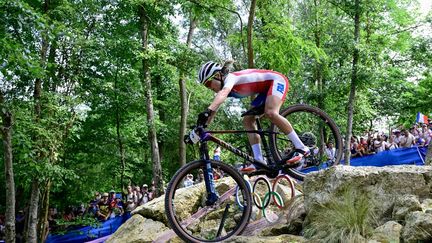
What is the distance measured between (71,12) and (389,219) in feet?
40.6

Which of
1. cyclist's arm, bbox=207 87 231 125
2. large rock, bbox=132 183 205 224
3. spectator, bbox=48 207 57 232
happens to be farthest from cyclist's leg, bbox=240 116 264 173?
spectator, bbox=48 207 57 232

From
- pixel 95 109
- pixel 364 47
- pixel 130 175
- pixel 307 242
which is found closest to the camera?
pixel 307 242

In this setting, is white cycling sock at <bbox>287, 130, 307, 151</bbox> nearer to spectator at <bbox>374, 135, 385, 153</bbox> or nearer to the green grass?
the green grass

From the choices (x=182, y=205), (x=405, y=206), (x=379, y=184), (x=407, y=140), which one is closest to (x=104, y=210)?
(x=182, y=205)

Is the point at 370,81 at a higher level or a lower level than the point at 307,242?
higher

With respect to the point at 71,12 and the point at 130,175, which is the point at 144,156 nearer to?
the point at 130,175

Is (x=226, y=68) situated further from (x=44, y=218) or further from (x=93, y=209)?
(x=93, y=209)

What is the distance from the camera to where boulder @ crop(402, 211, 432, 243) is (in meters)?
3.91

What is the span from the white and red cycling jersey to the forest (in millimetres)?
4688

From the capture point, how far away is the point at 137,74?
19.9 metres

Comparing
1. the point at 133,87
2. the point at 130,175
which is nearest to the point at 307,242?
the point at 133,87

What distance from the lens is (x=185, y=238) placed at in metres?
4.93

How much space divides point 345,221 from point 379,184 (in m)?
0.90

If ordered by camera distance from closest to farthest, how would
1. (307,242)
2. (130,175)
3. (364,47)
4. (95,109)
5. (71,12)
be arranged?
(307,242) → (71,12) → (364,47) → (95,109) → (130,175)
